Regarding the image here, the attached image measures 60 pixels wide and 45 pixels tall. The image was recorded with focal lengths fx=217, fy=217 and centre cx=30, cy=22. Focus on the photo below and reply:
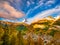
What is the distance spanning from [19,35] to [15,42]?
390mm

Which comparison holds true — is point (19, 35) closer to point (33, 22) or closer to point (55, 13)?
point (33, 22)

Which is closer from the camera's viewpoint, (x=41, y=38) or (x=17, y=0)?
(x=41, y=38)

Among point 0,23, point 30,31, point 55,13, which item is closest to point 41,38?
point 30,31

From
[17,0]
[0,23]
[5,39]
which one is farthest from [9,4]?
[5,39]

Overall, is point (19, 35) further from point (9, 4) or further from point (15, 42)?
point (9, 4)

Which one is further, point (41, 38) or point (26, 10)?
point (26, 10)

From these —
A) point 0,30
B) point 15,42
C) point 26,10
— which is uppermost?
point 26,10

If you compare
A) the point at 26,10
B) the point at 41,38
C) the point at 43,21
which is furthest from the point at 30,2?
the point at 41,38

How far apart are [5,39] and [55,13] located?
2775mm

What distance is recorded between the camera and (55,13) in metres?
10.8

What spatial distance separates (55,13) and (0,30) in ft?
9.33

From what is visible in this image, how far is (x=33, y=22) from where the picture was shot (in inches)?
423

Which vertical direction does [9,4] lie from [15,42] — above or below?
above

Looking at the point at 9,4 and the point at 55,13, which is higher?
the point at 9,4
